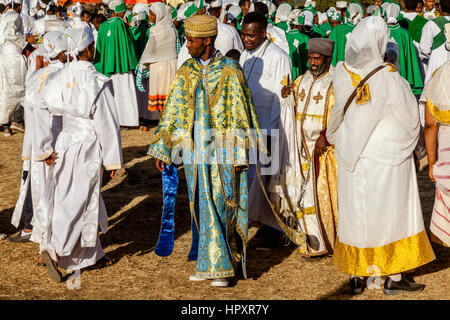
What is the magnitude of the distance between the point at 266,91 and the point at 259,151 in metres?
0.83

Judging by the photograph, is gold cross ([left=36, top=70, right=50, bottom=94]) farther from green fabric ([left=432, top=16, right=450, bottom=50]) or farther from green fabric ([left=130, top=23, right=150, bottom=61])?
green fabric ([left=130, top=23, right=150, bottom=61])

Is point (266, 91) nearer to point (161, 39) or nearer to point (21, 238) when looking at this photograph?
point (21, 238)

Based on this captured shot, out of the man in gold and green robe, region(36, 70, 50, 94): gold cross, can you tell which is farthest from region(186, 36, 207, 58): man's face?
region(36, 70, 50, 94): gold cross

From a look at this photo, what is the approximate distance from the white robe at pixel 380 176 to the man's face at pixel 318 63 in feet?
2.72

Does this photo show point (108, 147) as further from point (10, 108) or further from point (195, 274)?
point (10, 108)

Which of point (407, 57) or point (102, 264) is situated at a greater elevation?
point (407, 57)

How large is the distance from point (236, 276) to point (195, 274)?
39 centimetres

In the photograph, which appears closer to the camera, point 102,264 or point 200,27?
point 200,27

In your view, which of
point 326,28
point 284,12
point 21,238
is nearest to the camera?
point 21,238

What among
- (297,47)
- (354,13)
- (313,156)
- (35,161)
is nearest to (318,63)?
(313,156)

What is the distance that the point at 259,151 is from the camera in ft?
20.1

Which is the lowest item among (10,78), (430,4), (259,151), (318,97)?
(259,151)

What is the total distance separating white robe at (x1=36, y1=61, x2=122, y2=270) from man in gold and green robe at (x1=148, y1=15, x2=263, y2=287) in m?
0.53

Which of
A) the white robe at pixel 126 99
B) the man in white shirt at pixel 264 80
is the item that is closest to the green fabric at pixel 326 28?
the white robe at pixel 126 99
